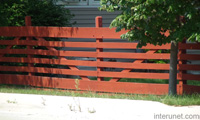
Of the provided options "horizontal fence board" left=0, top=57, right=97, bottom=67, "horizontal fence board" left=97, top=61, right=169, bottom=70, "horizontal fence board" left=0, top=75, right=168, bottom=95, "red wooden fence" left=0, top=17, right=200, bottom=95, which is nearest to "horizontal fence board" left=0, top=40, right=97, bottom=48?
"red wooden fence" left=0, top=17, right=200, bottom=95

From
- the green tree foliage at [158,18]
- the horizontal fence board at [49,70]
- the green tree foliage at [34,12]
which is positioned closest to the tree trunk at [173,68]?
the green tree foliage at [158,18]

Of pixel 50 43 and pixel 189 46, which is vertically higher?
pixel 189 46

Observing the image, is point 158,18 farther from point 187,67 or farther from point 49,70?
point 49,70

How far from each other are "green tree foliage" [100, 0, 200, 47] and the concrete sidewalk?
168 cm

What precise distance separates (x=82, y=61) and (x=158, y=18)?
3.35m

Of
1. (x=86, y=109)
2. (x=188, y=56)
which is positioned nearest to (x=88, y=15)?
(x=188, y=56)

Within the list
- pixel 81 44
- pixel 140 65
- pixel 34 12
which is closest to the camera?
pixel 140 65

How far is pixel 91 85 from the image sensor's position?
37.1 feet

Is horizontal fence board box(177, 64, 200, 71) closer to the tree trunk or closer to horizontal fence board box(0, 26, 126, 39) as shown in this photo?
the tree trunk

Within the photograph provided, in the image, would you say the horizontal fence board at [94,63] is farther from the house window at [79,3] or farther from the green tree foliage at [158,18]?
the house window at [79,3]

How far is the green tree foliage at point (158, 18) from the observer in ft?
27.9

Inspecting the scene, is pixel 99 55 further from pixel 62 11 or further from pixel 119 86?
pixel 62 11

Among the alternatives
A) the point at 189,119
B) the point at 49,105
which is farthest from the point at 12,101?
the point at 189,119

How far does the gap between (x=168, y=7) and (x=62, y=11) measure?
6.34 m
